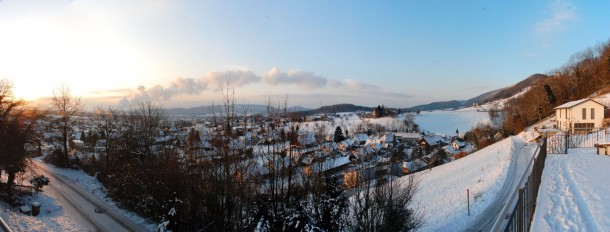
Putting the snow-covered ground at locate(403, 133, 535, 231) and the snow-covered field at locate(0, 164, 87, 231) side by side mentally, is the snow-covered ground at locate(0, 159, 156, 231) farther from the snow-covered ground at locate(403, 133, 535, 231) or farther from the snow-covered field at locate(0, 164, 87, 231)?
the snow-covered ground at locate(403, 133, 535, 231)

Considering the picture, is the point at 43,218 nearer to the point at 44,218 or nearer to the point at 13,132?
the point at 44,218

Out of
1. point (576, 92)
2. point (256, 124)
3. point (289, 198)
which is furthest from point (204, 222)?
point (576, 92)

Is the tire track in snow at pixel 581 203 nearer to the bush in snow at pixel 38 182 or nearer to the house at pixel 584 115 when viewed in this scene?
the bush in snow at pixel 38 182

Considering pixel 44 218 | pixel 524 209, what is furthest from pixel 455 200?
pixel 44 218

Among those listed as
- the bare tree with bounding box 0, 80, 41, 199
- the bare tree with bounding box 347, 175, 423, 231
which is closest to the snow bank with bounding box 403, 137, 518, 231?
the bare tree with bounding box 347, 175, 423, 231

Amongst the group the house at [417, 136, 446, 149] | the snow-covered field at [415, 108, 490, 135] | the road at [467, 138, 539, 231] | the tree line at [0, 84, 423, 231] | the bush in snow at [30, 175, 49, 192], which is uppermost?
the tree line at [0, 84, 423, 231]
